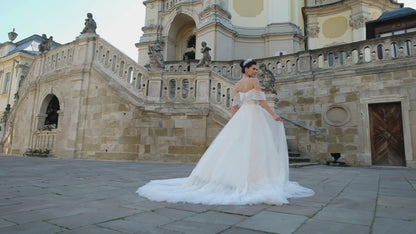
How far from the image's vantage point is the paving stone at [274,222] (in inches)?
73.8

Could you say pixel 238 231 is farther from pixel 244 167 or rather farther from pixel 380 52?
pixel 380 52

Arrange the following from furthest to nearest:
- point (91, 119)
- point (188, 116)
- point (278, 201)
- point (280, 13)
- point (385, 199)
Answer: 1. point (280, 13)
2. point (91, 119)
3. point (188, 116)
4. point (385, 199)
5. point (278, 201)

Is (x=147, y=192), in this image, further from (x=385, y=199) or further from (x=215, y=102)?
(x=215, y=102)

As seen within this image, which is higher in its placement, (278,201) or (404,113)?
(404,113)

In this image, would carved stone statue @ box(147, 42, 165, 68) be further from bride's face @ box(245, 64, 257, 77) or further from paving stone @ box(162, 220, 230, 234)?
paving stone @ box(162, 220, 230, 234)

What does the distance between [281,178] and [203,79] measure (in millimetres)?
5547

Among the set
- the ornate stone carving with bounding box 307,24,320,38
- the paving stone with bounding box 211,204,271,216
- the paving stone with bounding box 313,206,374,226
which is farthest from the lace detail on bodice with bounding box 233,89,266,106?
the ornate stone carving with bounding box 307,24,320,38

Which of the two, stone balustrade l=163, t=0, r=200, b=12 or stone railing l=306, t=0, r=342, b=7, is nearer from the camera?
stone balustrade l=163, t=0, r=200, b=12

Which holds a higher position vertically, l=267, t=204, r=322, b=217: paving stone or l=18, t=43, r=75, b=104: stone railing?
l=18, t=43, r=75, b=104: stone railing

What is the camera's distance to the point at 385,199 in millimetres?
2939

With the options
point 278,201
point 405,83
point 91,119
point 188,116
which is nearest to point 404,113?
point 405,83

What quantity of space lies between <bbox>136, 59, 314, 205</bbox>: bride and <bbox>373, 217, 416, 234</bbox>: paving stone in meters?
0.87

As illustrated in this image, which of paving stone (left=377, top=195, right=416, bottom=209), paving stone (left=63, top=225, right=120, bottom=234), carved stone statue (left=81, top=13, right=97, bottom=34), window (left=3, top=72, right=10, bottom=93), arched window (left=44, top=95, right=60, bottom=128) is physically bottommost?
paving stone (left=63, top=225, right=120, bottom=234)

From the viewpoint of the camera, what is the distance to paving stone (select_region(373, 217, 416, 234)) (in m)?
1.82
